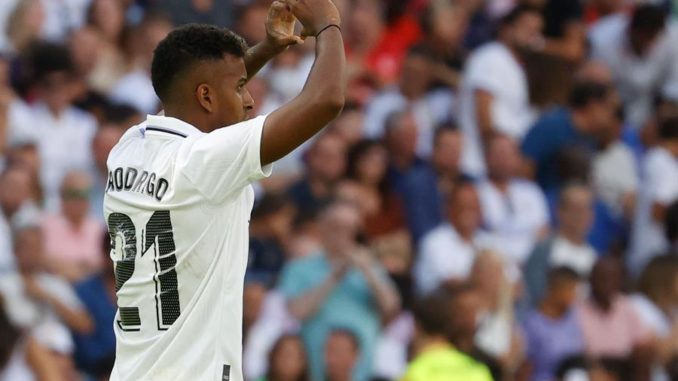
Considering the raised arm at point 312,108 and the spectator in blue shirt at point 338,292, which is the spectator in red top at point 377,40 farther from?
the raised arm at point 312,108

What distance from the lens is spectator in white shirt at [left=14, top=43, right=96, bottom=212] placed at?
33.8 ft

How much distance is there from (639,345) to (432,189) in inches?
78.7

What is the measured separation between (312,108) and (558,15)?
953 centimetres

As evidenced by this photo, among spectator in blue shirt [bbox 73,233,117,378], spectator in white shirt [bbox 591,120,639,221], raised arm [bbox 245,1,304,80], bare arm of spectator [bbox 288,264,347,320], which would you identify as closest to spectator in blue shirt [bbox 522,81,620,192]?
spectator in white shirt [bbox 591,120,639,221]

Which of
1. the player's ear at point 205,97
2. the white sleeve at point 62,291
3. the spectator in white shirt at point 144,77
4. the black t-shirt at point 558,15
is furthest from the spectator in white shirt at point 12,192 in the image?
the black t-shirt at point 558,15

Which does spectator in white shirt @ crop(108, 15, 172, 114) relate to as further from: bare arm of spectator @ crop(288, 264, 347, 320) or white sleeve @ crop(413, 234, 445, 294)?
white sleeve @ crop(413, 234, 445, 294)

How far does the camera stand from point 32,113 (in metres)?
10.5

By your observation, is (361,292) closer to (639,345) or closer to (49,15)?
(639,345)

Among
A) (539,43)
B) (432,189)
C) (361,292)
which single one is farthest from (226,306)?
(539,43)

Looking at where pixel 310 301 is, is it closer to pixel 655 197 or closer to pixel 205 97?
pixel 655 197

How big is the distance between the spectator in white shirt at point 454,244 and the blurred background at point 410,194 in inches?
0.6

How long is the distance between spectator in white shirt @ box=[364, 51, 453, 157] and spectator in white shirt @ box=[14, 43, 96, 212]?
2.44m

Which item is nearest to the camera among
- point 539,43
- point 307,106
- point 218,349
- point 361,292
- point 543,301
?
point 307,106

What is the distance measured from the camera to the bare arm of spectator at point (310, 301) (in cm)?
995
